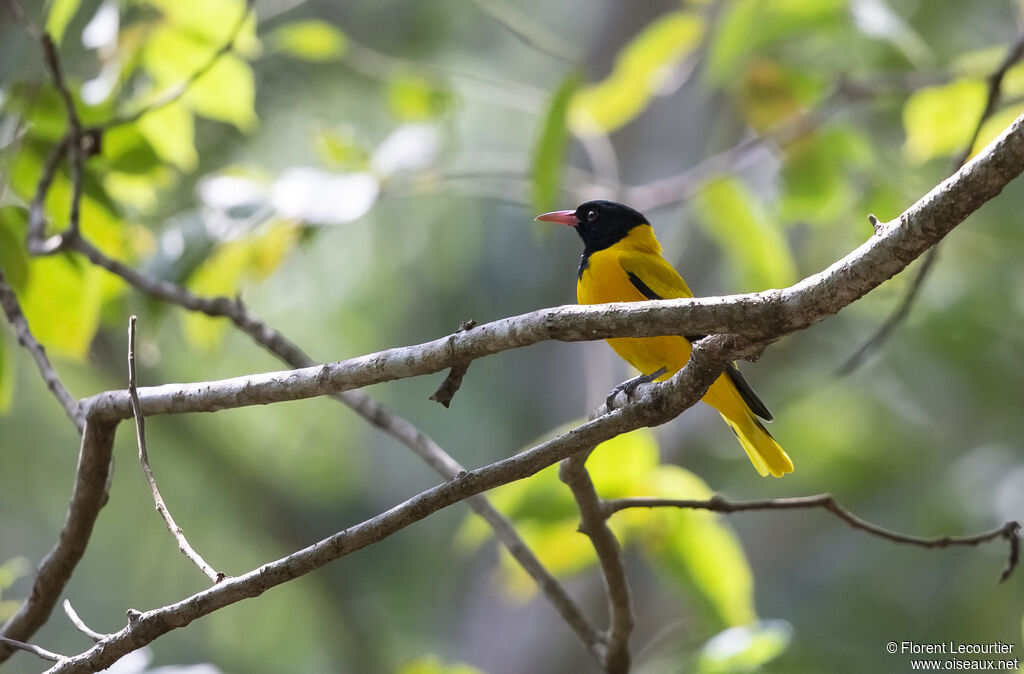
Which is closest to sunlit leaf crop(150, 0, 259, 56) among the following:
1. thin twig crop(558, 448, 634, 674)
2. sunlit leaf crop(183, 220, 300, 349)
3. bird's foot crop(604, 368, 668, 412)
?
sunlit leaf crop(183, 220, 300, 349)

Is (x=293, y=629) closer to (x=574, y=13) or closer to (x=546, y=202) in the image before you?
(x=546, y=202)

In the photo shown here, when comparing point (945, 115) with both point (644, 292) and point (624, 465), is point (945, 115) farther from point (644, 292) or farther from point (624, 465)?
point (624, 465)

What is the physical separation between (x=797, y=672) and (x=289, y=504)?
5.23 meters

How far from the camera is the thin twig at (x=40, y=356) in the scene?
2533 millimetres

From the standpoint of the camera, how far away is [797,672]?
310 cm

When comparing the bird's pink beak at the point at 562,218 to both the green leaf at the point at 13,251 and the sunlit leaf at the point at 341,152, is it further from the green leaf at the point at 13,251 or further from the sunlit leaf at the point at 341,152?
the green leaf at the point at 13,251

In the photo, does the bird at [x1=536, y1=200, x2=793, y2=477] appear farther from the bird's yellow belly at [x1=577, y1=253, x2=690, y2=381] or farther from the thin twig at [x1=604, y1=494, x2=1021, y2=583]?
the thin twig at [x1=604, y1=494, x2=1021, y2=583]

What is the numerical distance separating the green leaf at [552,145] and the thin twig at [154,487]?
182cm

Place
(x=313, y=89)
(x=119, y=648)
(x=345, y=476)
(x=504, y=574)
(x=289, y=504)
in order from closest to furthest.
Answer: (x=119, y=648)
(x=504, y=574)
(x=289, y=504)
(x=313, y=89)
(x=345, y=476)

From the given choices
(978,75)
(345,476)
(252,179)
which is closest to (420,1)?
(345,476)

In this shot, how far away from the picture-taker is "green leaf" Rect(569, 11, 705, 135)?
4219mm

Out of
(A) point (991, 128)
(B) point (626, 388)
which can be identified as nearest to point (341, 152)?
(B) point (626, 388)

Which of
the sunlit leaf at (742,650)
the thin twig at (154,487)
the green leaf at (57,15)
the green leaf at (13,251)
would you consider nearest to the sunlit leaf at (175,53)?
the green leaf at (57,15)

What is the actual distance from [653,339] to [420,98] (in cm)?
217
